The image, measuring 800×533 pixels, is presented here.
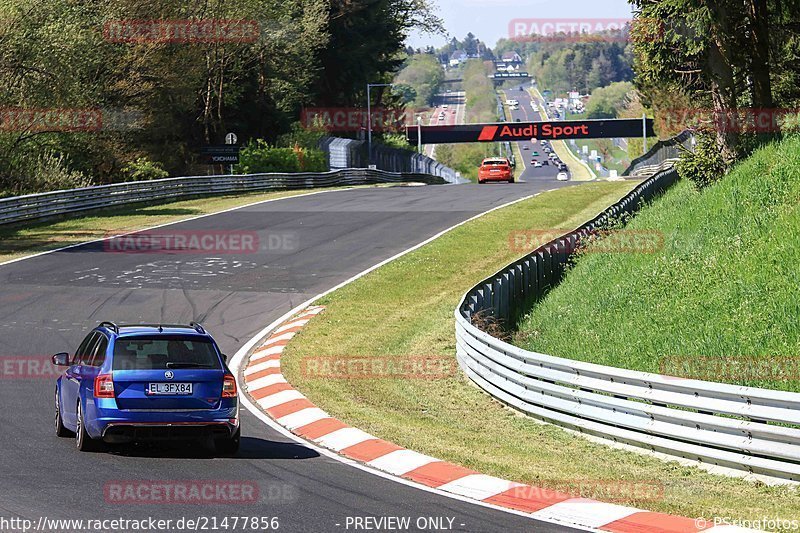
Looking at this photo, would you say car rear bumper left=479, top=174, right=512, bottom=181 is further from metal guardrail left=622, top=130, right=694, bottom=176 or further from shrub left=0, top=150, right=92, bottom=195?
shrub left=0, top=150, right=92, bottom=195

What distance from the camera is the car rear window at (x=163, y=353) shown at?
12.6 meters

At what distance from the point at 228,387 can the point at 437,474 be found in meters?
2.50

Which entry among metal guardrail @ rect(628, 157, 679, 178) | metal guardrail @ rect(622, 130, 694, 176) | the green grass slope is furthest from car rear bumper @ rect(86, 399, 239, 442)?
metal guardrail @ rect(628, 157, 679, 178)

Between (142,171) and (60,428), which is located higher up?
(142,171)

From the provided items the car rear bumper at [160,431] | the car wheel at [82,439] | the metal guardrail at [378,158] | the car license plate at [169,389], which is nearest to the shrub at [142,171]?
the metal guardrail at [378,158]

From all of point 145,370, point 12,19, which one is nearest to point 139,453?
point 145,370

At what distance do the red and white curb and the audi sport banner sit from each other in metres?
82.6

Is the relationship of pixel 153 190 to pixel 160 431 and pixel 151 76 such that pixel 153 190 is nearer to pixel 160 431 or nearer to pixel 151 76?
pixel 151 76

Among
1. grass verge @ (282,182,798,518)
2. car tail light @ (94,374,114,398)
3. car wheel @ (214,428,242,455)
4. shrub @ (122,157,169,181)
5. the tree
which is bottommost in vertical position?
grass verge @ (282,182,798,518)

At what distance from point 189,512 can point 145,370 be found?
2914 mm

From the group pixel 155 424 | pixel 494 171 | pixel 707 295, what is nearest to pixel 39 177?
pixel 494 171

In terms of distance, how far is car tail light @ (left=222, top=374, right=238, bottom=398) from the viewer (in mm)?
12648

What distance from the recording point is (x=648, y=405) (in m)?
13.1

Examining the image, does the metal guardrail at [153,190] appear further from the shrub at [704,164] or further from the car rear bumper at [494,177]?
the shrub at [704,164]
